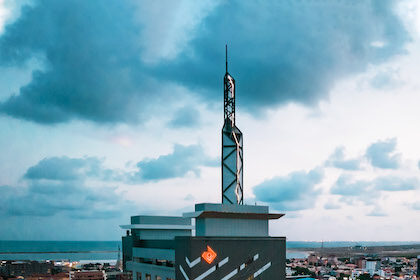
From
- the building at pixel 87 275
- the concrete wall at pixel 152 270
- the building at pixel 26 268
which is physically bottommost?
the building at pixel 26 268

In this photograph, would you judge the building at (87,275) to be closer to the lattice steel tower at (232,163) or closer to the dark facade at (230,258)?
the lattice steel tower at (232,163)

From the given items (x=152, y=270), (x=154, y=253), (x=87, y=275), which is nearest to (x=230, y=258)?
(x=154, y=253)

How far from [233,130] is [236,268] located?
836 inches

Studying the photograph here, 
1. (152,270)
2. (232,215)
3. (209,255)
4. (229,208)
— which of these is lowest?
(152,270)

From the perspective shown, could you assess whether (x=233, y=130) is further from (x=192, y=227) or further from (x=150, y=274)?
(x=150, y=274)

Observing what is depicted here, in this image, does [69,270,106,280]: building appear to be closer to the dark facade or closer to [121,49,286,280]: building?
[121,49,286,280]: building

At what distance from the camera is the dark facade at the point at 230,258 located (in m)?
39.6

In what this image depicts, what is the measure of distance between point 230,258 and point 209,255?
2517 mm

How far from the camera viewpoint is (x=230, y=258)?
41.3 meters

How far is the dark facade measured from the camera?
130 ft

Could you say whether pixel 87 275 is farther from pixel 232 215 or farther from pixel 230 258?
pixel 230 258

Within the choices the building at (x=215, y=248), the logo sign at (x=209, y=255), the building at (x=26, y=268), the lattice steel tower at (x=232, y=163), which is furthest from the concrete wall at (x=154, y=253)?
the building at (x=26, y=268)

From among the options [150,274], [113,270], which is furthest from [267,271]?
[113,270]

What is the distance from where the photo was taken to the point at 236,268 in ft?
136
